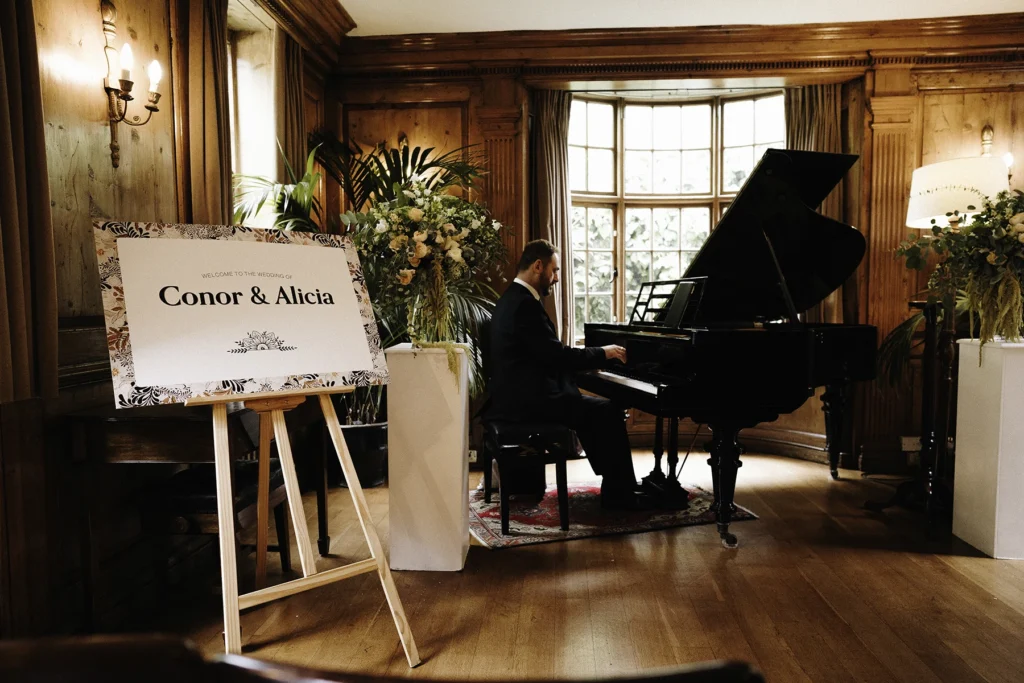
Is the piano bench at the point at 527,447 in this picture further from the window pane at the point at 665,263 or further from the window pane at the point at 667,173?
the window pane at the point at 667,173

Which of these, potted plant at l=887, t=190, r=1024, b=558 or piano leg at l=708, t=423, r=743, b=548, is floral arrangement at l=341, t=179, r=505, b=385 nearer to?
piano leg at l=708, t=423, r=743, b=548

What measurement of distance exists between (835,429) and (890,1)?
9.46 ft

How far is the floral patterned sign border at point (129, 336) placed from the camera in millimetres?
1910

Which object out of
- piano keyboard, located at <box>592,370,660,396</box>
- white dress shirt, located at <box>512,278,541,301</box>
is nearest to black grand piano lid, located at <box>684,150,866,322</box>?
piano keyboard, located at <box>592,370,660,396</box>

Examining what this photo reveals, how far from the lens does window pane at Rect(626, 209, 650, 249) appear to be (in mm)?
5969

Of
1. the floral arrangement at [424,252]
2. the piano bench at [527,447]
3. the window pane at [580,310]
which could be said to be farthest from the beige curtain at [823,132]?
the floral arrangement at [424,252]

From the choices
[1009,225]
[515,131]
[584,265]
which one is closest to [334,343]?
[1009,225]

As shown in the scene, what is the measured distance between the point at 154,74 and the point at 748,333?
2.77 meters

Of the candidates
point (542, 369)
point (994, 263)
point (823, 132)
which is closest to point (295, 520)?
point (542, 369)

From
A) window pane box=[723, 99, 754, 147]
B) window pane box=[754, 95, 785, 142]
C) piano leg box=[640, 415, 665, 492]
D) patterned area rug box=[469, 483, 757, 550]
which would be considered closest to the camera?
patterned area rug box=[469, 483, 757, 550]

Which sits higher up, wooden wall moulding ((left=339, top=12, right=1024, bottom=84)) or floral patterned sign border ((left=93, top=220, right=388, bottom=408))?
wooden wall moulding ((left=339, top=12, right=1024, bottom=84))

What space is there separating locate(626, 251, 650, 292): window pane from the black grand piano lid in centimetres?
206

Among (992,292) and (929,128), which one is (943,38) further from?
(992,292)

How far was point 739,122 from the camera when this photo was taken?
577cm
